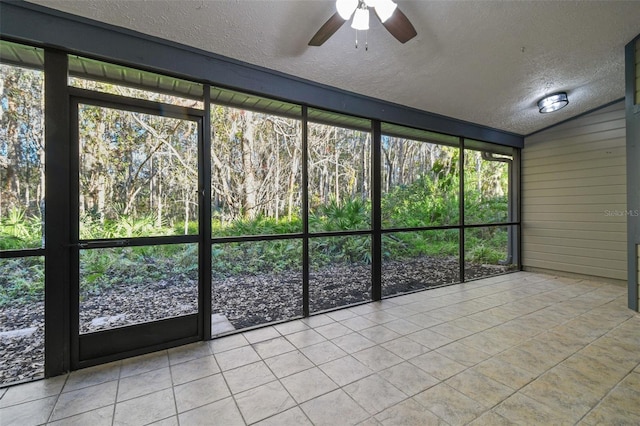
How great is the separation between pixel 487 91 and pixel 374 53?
201 centimetres

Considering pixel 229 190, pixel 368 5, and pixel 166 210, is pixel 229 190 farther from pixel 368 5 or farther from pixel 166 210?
pixel 368 5

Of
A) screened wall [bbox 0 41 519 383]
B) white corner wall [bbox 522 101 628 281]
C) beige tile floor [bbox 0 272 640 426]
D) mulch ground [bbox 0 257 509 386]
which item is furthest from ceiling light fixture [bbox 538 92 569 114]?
beige tile floor [bbox 0 272 640 426]

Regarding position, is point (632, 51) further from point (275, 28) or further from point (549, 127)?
point (275, 28)

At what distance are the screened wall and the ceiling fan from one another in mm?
1383

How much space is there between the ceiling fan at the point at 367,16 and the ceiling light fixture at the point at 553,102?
11.0 ft

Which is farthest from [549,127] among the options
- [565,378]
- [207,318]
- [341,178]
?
[207,318]

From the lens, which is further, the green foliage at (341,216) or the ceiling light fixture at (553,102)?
the ceiling light fixture at (553,102)

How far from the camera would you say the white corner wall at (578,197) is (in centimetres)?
461

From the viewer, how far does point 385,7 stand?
6.18 feet

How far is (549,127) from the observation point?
5367 millimetres

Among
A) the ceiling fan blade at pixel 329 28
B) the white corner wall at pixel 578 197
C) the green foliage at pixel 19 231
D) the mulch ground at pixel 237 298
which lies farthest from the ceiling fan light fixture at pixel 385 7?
the white corner wall at pixel 578 197

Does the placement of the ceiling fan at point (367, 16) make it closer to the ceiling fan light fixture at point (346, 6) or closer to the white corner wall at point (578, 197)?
the ceiling fan light fixture at point (346, 6)

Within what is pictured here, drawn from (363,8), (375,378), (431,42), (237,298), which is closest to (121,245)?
(237,298)

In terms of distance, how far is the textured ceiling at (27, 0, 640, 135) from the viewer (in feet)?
7.52
